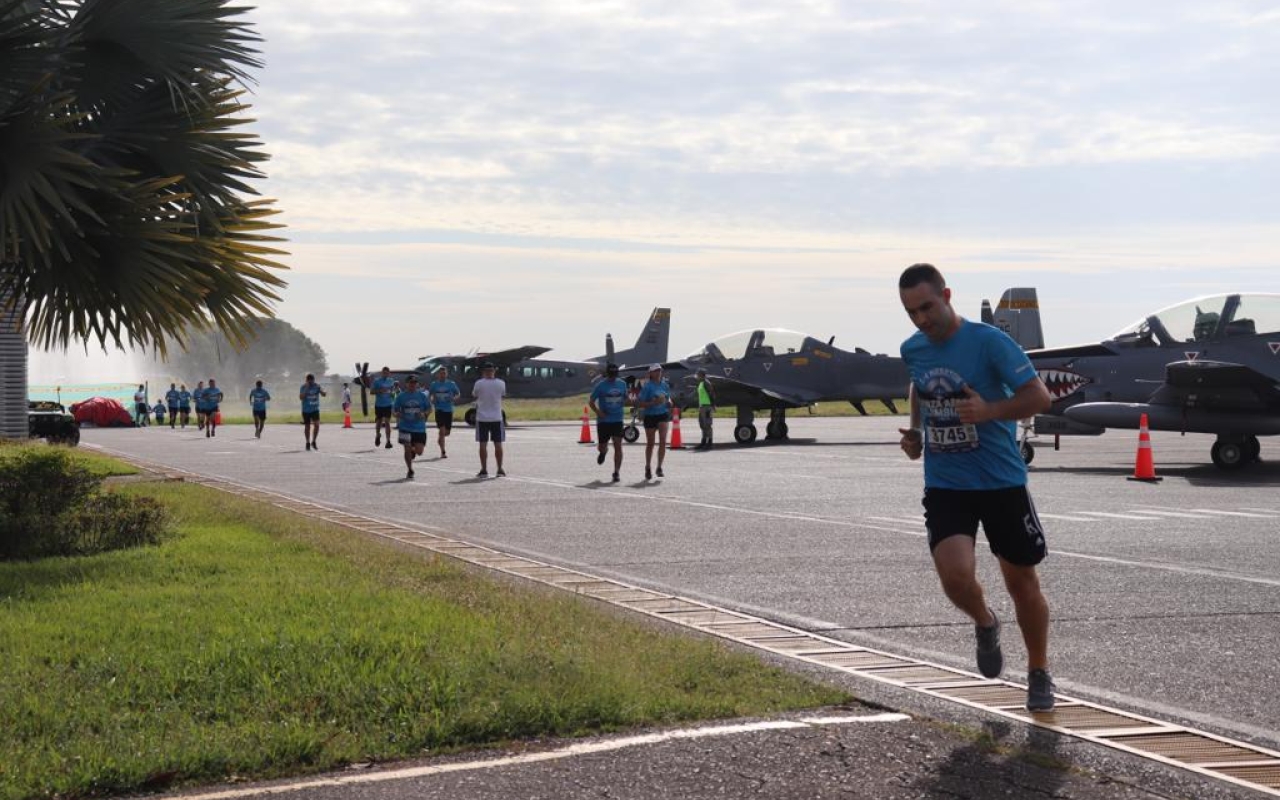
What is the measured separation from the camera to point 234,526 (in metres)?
12.9

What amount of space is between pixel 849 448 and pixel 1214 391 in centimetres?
939

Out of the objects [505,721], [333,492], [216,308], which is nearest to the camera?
[505,721]

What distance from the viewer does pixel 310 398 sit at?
107 ft

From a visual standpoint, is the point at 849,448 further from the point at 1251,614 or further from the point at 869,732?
the point at 869,732

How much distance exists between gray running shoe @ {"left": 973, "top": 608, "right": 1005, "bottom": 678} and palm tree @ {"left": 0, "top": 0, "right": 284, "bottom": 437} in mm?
7689

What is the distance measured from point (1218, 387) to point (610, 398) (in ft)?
32.0

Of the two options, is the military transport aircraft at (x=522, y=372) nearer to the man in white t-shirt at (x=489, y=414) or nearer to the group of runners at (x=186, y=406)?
the group of runners at (x=186, y=406)

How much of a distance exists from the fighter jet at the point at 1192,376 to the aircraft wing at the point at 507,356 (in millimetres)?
34478

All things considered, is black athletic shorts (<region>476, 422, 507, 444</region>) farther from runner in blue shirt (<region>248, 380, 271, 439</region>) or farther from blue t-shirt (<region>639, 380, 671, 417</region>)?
runner in blue shirt (<region>248, 380, 271, 439</region>)

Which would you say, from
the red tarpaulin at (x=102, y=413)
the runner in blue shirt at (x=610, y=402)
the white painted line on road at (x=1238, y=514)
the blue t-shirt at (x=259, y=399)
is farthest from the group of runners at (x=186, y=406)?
the white painted line on road at (x=1238, y=514)

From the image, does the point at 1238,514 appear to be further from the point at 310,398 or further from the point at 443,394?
the point at 310,398

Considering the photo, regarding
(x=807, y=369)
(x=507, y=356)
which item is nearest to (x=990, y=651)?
(x=807, y=369)

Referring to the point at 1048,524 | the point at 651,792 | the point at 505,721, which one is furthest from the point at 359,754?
the point at 1048,524

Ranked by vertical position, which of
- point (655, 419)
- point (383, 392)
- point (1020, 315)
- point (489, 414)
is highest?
point (1020, 315)
